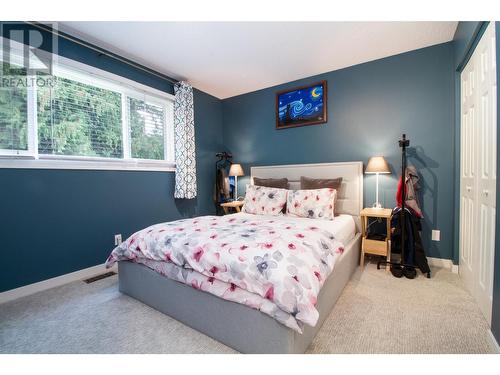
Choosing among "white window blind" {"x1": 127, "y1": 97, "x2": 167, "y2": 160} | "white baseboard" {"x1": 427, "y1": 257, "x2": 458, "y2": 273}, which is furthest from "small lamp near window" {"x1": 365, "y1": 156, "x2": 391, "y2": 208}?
"white window blind" {"x1": 127, "y1": 97, "x2": 167, "y2": 160}

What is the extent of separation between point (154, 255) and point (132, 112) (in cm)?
212

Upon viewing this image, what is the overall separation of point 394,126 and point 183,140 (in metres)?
2.89

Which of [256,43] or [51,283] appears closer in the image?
[51,283]

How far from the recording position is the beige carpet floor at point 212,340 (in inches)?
53.3

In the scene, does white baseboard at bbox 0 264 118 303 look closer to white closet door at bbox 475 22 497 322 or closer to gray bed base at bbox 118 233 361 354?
gray bed base at bbox 118 233 361 354

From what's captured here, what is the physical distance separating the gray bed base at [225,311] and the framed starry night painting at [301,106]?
206cm

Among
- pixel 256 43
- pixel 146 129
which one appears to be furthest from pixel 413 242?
pixel 146 129

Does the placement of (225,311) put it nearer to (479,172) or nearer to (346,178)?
(479,172)

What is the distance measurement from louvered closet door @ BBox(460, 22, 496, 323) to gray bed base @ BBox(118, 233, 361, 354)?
96cm

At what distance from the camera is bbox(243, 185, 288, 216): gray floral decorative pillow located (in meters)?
2.84

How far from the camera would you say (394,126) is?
2.76 m
